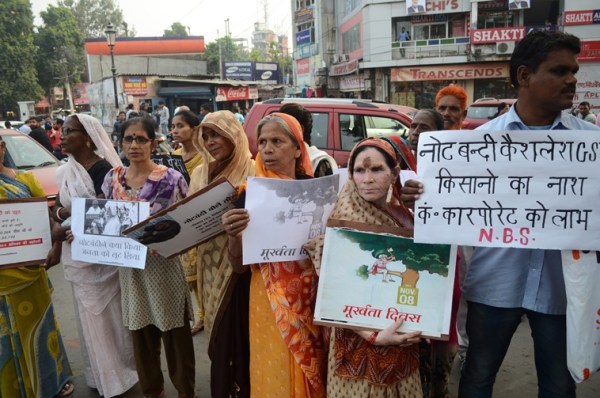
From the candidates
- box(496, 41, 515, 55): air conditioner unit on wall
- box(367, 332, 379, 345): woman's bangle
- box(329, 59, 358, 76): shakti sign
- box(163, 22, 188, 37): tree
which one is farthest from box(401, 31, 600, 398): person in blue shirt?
box(163, 22, 188, 37): tree

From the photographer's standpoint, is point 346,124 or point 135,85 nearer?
point 346,124

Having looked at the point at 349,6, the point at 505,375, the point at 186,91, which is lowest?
the point at 505,375

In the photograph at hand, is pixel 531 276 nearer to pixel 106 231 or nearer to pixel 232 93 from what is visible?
pixel 106 231

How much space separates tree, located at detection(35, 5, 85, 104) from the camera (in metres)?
46.1

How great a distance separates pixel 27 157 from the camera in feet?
22.6

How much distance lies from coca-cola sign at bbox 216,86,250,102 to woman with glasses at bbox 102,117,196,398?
25.1 metres

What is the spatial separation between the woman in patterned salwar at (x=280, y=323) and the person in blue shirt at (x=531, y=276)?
633mm

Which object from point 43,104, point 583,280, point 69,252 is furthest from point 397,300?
point 43,104

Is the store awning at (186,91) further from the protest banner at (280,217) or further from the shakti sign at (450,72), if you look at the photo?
the protest banner at (280,217)

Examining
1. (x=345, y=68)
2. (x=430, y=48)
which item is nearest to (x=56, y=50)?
(x=345, y=68)

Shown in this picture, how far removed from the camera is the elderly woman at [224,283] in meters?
2.44

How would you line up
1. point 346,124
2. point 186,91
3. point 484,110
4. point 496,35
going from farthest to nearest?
point 186,91 < point 496,35 < point 484,110 < point 346,124

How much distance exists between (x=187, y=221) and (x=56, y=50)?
52126mm

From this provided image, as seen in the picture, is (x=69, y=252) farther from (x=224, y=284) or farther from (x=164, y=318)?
(x=224, y=284)
